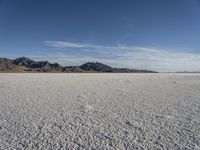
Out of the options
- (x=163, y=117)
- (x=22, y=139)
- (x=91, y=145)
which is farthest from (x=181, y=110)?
(x=22, y=139)

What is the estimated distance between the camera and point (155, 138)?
12.5 feet

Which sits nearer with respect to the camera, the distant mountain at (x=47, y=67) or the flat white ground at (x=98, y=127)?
the flat white ground at (x=98, y=127)

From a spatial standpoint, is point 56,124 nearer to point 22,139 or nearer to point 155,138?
point 22,139

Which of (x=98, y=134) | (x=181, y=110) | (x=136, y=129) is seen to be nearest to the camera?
(x=98, y=134)

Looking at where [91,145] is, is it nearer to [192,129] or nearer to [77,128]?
[77,128]

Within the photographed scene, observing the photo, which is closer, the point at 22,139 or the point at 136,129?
the point at 22,139

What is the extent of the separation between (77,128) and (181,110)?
3062 mm

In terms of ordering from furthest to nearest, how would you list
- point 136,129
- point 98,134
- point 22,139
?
point 136,129
point 98,134
point 22,139

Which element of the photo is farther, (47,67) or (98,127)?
(47,67)

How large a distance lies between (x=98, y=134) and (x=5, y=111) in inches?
115

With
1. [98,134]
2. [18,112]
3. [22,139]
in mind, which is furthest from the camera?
[18,112]

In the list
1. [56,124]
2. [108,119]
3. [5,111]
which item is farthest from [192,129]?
[5,111]

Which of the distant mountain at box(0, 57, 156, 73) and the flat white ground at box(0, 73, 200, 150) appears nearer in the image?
the flat white ground at box(0, 73, 200, 150)

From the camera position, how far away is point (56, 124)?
15.2ft
